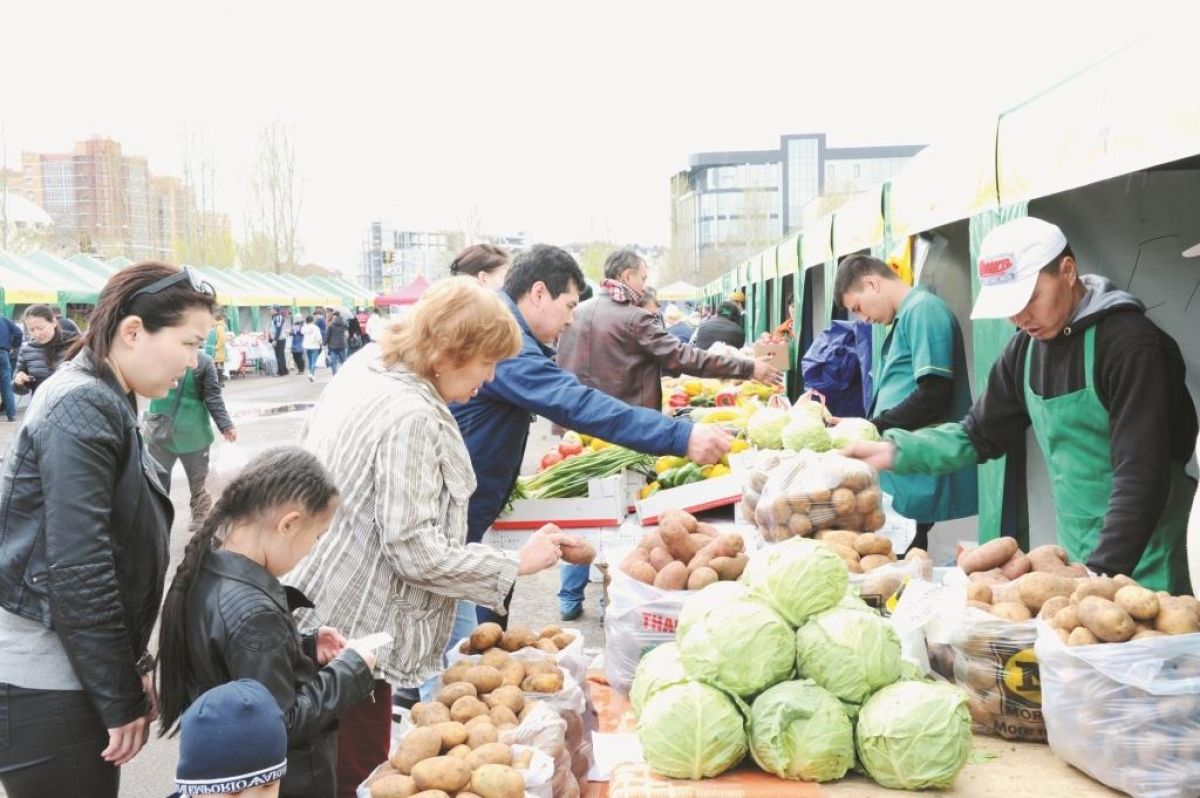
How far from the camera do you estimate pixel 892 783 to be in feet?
6.66

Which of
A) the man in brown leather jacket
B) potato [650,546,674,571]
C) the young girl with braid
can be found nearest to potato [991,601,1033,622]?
potato [650,546,674,571]

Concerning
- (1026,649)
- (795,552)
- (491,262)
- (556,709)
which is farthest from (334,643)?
(491,262)

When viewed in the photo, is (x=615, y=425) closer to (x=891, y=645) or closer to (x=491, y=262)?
(x=491, y=262)

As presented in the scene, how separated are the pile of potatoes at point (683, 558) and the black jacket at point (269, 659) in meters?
0.90

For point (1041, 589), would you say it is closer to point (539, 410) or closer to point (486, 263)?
point (539, 410)

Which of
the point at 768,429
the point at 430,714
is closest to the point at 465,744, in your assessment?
the point at 430,714

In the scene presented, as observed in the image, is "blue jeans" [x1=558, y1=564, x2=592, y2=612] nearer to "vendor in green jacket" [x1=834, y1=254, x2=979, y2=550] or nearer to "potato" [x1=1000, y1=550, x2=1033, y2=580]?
"vendor in green jacket" [x1=834, y1=254, x2=979, y2=550]

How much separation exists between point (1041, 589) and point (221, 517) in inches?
75.0

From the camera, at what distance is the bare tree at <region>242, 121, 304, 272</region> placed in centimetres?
5981

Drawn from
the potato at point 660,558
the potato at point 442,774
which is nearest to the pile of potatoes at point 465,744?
the potato at point 442,774

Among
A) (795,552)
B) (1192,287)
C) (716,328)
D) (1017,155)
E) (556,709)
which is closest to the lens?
(795,552)

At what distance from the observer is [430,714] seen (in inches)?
93.4

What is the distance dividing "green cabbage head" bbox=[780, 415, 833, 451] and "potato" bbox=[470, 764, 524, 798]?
252cm

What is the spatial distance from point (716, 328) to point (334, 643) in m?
9.65
